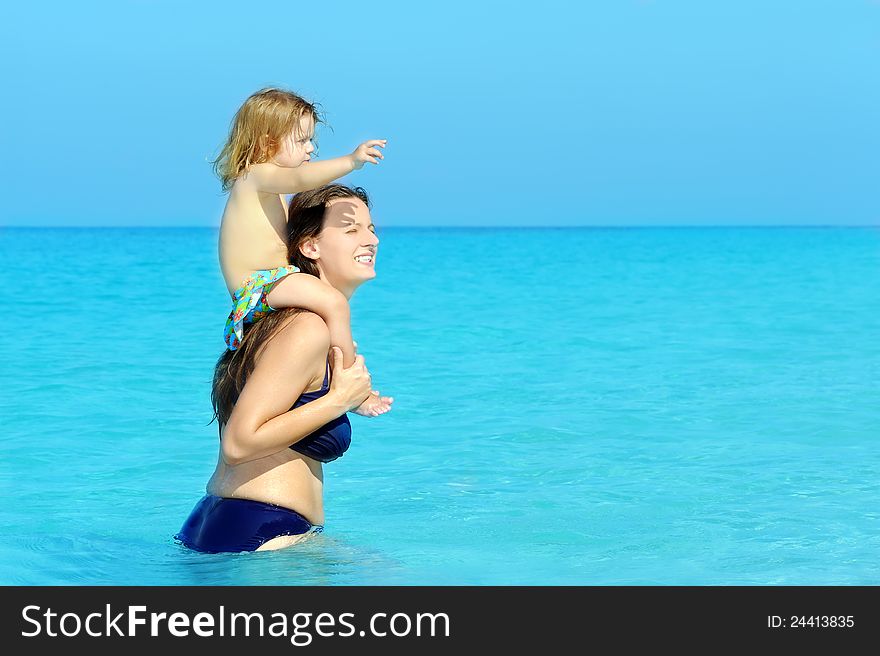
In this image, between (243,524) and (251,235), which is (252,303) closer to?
(251,235)

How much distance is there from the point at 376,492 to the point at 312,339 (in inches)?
103

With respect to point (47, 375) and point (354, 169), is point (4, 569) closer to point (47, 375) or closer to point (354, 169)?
point (354, 169)

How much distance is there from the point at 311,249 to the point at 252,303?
0.23 metres

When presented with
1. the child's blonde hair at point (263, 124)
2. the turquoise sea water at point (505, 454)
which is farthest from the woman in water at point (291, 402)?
the child's blonde hair at point (263, 124)

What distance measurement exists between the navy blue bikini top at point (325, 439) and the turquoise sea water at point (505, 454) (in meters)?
0.32

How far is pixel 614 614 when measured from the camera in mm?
3430

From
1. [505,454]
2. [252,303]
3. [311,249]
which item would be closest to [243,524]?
[252,303]

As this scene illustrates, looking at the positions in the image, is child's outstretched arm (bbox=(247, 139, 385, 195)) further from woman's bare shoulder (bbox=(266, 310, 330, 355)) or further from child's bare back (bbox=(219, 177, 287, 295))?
woman's bare shoulder (bbox=(266, 310, 330, 355))

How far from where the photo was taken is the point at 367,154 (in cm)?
368

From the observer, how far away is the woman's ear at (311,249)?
365cm

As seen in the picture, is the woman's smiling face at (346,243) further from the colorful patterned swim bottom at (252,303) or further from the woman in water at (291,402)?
the colorful patterned swim bottom at (252,303)

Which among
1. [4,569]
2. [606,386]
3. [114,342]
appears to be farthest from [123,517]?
[114,342]

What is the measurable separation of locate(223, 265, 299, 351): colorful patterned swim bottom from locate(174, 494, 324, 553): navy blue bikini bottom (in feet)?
1.53

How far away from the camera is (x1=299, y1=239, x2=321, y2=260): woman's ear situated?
365cm
